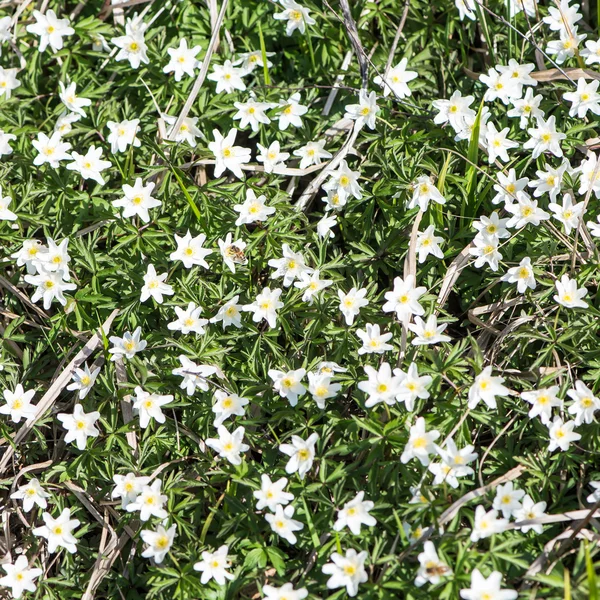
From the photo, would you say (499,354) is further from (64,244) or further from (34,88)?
(34,88)

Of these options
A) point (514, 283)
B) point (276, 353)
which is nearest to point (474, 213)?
point (514, 283)

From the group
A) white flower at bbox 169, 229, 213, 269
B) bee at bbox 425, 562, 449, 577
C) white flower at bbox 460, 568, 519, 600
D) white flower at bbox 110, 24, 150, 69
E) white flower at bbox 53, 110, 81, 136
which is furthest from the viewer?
white flower at bbox 110, 24, 150, 69

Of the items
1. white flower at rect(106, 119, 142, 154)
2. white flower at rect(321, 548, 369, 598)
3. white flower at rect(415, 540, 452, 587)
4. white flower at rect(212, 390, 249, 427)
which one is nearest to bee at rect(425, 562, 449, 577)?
white flower at rect(415, 540, 452, 587)

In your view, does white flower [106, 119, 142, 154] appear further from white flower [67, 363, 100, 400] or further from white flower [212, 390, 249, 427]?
white flower [212, 390, 249, 427]

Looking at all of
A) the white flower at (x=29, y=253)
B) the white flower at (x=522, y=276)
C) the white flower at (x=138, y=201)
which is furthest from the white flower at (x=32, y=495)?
the white flower at (x=522, y=276)

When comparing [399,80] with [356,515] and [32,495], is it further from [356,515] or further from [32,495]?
[32,495]

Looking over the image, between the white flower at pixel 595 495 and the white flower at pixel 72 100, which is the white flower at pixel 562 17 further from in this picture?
the white flower at pixel 72 100

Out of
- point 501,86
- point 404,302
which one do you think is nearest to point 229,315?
point 404,302
